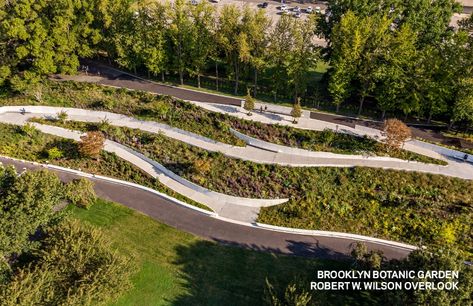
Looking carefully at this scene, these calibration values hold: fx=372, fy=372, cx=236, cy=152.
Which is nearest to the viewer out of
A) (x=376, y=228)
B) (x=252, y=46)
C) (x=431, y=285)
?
(x=431, y=285)

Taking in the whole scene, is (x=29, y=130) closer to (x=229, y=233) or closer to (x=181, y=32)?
(x=181, y=32)

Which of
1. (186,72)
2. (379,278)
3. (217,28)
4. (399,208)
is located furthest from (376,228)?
(186,72)

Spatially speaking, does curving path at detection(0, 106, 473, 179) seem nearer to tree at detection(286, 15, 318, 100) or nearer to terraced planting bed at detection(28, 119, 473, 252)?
terraced planting bed at detection(28, 119, 473, 252)

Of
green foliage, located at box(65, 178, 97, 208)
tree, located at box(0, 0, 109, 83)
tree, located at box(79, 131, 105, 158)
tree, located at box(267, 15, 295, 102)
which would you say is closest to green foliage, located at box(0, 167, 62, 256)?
green foliage, located at box(65, 178, 97, 208)

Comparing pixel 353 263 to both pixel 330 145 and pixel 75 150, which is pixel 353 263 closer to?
pixel 330 145

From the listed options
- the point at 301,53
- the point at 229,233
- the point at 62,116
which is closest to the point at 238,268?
the point at 229,233

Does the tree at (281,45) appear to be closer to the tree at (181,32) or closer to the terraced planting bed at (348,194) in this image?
the tree at (181,32)
